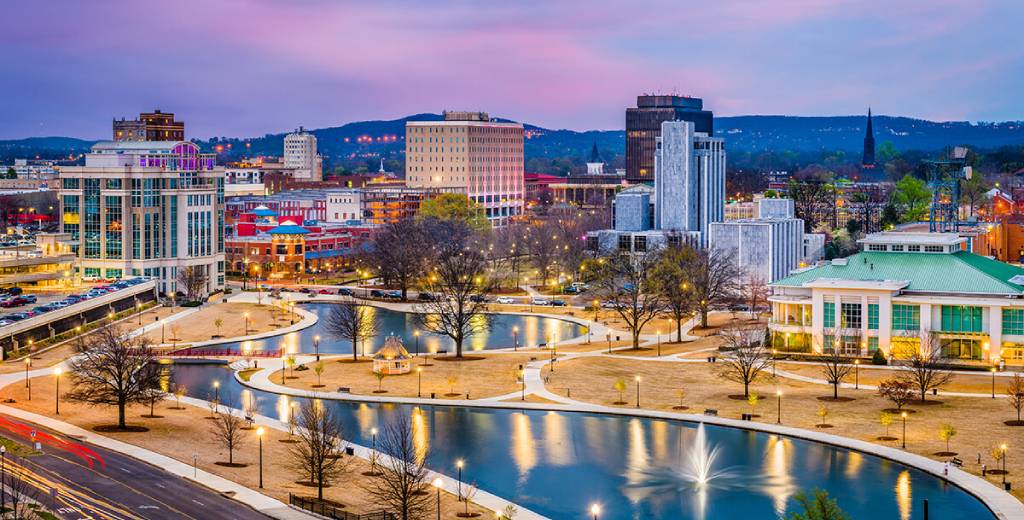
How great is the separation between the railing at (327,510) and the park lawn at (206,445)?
3.05ft

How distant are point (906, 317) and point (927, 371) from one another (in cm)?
1411

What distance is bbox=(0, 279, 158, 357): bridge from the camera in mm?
103438

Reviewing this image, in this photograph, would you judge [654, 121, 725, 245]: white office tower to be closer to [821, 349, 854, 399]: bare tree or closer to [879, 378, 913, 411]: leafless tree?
[821, 349, 854, 399]: bare tree

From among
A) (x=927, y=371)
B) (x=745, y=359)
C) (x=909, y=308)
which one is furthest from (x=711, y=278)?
(x=927, y=371)

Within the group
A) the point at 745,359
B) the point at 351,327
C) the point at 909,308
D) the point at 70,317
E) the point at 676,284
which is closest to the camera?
the point at 745,359


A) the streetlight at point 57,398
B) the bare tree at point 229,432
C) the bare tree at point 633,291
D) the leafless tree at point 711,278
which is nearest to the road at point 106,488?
the bare tree at point 229,432

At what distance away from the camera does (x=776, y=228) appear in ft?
494

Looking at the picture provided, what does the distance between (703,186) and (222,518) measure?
403ft

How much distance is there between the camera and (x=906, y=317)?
103 metres

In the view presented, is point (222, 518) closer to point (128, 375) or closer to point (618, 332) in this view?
point (128, 375)

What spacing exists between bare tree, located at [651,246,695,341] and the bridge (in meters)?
50.4

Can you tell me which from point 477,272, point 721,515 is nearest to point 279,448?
point 721,515

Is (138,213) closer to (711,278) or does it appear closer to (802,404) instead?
(711,278)

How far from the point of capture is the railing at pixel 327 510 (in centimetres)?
5878
